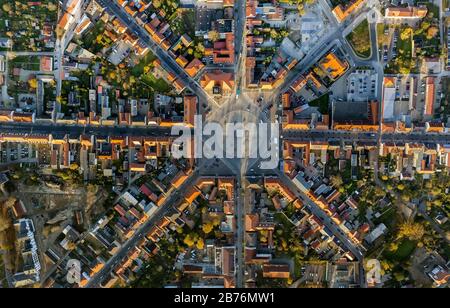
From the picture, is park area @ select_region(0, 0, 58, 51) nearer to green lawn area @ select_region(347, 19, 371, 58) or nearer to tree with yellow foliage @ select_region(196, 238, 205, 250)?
tree with yellow foliage @ select_region(196, 238, 205, 250)

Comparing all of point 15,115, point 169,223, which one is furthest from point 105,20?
point 169,223

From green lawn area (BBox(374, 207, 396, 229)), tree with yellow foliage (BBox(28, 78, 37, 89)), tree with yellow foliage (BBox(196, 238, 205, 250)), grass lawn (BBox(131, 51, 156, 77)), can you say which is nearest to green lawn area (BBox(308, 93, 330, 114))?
green lawn area (BBox(374, 207, 396, 229))

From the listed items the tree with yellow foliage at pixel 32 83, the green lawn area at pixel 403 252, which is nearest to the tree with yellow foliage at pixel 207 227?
the green lawn area at pixel 403 252

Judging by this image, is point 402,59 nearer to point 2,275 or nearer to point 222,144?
point 222,144

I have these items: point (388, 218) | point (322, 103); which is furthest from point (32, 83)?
point (388, 218)
